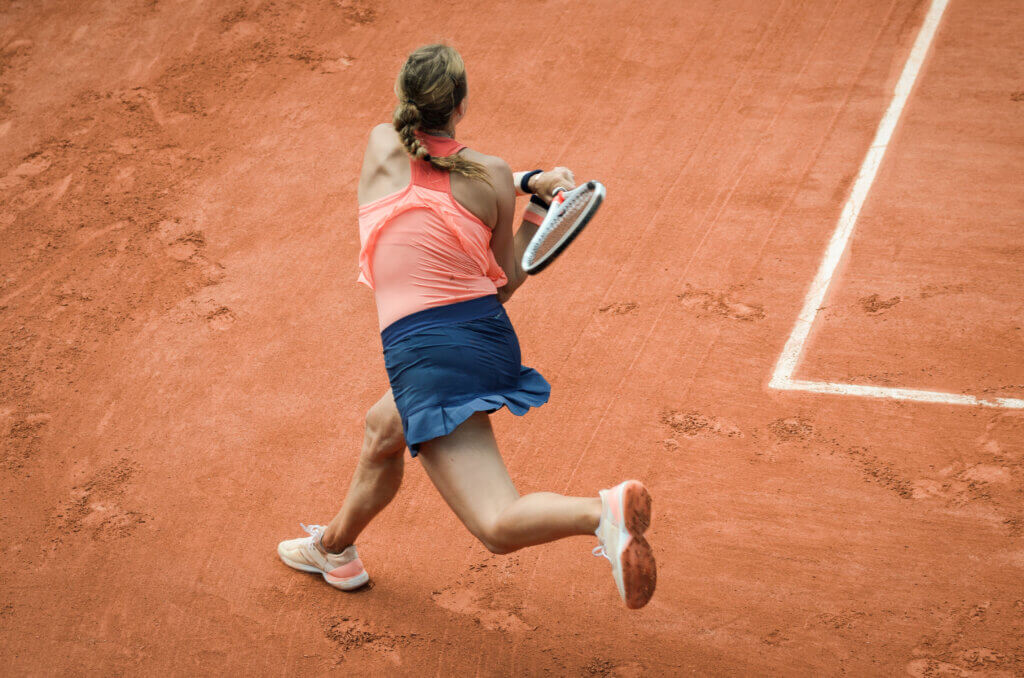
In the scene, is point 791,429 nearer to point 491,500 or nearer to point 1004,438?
point 1004,438

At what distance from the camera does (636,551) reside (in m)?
2.58

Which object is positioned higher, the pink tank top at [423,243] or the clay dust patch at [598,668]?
the pink tank top at [423,243]

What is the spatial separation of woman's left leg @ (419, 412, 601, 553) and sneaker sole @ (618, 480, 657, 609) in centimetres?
12

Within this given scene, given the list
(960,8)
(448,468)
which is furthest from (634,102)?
(448,468)

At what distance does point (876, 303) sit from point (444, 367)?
3.08m

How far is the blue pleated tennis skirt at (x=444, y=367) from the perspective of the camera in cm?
292

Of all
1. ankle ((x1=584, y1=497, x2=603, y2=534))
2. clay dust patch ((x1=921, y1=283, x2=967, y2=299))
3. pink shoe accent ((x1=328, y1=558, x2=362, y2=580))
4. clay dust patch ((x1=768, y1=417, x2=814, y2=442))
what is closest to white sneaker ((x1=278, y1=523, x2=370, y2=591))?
pink shoe accent ((x1=328, y1=558, x2=362, y2=580))

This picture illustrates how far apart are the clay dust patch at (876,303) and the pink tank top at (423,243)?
2862mm

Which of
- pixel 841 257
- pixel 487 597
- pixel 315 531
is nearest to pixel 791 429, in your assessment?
pixel 841 257

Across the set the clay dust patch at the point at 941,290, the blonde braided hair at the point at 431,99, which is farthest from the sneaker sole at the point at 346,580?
the clay dust patch at the point at 941,290

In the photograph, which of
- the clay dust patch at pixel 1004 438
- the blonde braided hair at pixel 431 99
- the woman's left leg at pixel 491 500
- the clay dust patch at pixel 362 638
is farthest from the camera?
the clay dust patch at pixel 1004 438

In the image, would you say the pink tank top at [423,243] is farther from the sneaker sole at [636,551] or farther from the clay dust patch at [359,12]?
the clay dust patch at [359,12]

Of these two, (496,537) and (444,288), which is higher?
(444,288)

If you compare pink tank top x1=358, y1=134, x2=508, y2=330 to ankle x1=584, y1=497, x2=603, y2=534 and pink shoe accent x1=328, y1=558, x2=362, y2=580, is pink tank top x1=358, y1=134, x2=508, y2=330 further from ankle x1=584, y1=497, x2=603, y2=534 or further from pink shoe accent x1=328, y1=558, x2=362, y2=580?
pink shoe accent x1=328, y1=558, x2=362, y2=580
